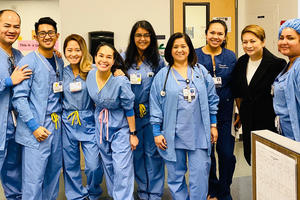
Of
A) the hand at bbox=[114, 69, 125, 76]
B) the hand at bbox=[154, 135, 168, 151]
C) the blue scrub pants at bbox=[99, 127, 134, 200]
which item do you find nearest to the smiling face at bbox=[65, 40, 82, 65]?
the hand at bbox=[114, 69, 125, 76]

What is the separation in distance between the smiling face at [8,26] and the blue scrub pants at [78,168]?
881mm

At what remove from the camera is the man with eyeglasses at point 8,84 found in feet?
7.26

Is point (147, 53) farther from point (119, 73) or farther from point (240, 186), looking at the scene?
point (240, 186)

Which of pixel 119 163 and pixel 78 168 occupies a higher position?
pixel 119 163

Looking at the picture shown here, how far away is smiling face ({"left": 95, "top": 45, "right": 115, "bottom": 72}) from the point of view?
2.29 m

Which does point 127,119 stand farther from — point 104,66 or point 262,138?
point 262,138

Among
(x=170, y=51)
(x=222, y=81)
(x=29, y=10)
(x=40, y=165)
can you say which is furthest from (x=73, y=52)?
(x=29, y=10)

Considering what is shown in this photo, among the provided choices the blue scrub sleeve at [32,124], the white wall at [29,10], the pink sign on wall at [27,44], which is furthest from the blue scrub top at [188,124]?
the white wall at [29,10]

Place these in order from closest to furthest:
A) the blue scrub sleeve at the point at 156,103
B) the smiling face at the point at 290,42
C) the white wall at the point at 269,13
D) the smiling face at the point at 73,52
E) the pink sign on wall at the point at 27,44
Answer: the smiling face at the point at 290,42 < the blue scrub sleeve at the point at 156,103 < the smiling face at the point at 73,52 < the white wall at the point at 269,13 < the pink sign on wall at the point at 27,44

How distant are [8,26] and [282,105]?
207 cm

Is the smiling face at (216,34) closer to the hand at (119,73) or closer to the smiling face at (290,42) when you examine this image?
the smiling face at (290,42)

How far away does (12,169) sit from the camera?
98.2 inches

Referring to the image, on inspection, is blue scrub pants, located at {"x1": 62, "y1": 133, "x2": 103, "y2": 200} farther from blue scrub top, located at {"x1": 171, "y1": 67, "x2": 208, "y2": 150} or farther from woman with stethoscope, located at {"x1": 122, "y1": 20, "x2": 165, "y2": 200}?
blue scrub top, located at {"x1": 171, "y1": 67, "x2": 208, "y2": 150}

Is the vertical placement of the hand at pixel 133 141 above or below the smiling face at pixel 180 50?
below
